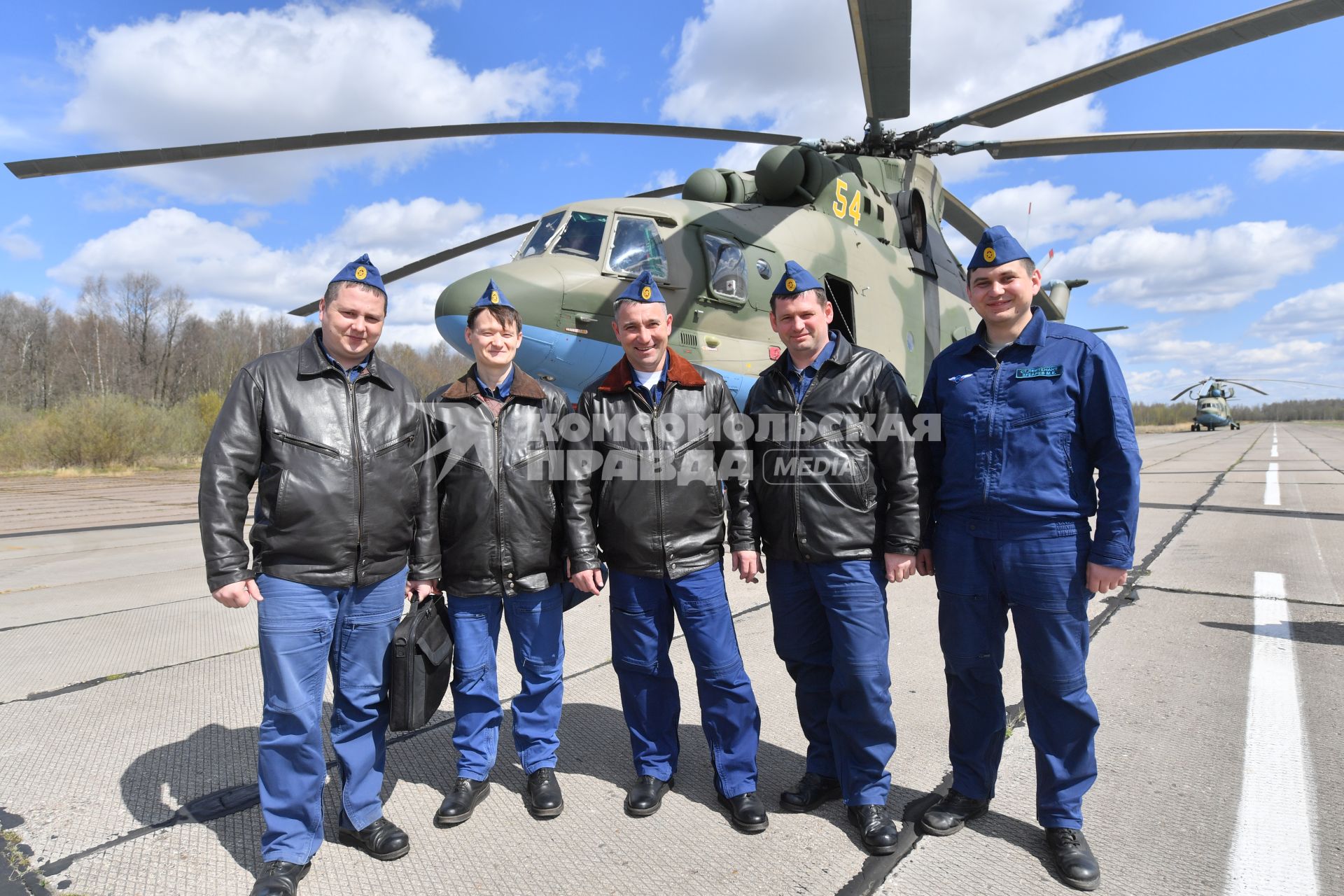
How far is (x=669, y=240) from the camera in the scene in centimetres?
711

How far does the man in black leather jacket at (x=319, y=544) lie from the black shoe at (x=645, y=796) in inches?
30.2

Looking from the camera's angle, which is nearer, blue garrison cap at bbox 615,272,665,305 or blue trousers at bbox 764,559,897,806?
blue trousers at bbox 764,559,897,806

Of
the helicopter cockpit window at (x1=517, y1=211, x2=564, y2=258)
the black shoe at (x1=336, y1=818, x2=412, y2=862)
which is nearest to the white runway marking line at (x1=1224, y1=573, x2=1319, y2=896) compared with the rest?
the black shoe at (x1=336, y1=818, x2=412, y2=862)

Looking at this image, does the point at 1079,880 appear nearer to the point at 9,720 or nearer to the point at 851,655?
the point at 851,655

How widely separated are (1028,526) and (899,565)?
1.50 ft

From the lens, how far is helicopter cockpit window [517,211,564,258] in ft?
23.3

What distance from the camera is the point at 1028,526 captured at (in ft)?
8.02

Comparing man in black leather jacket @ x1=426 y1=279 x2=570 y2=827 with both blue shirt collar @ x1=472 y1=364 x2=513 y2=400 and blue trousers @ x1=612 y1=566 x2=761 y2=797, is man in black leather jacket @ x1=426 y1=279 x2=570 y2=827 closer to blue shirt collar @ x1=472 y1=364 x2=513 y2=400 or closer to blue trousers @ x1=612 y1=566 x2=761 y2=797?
blue shirt collar @ x1=472 y1=364 x2=513 y2=400

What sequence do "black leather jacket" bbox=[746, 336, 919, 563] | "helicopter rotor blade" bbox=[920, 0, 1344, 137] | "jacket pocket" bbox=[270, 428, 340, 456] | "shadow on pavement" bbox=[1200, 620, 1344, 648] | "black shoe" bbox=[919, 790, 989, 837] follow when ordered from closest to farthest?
"jacket pocket" bbox=[270, 428, 340, 456] → "black shoe" bbox=[919, 790, 989, 837] → "black leather jacket" bbox=[746, 336, 919, 563] → "shadow on pavement" bbox=[1200, 620, 1344, 648] → "helicopter rotor blade" bbox=[920, 0, 1344, 137]

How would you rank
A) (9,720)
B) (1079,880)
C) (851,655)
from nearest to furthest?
(1079,880) → (851,655) → (9,720)

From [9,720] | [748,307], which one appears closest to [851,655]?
[9,720]

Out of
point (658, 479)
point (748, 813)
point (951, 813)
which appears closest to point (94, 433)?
point (658, 479)

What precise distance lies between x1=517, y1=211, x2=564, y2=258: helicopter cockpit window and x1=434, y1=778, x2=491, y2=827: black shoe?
529 centimetres

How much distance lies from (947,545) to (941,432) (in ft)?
1.37
